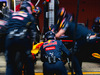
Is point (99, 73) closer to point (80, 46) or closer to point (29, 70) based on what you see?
point (80, 46)

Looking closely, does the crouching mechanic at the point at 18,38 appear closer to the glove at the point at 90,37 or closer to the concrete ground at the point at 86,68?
the glove at the point at 90,37

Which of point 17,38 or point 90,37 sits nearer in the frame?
point 17,38

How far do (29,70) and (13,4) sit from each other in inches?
358

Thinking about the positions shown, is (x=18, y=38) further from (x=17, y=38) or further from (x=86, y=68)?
(x=86, y=68)

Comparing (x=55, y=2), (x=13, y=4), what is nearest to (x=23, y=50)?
(x=55, y=2)

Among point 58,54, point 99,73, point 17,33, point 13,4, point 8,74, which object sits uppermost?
point 13,4

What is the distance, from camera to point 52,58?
146 inches

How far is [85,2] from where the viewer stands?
585 inches

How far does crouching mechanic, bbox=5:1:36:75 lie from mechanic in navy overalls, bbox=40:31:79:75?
1.25ft

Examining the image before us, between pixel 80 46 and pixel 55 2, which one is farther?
pixel 55 2

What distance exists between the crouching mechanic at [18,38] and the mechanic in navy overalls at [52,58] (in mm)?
380

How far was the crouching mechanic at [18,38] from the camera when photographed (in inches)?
136

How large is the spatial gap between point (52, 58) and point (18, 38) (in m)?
0.78

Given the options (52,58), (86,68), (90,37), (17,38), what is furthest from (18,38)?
(86,68)
